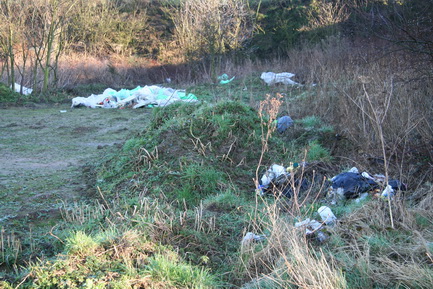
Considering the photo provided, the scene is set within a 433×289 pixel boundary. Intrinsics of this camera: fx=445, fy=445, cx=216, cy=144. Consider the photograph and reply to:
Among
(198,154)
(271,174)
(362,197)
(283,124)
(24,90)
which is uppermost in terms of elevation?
(24,90)

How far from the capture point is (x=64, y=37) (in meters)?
15.5

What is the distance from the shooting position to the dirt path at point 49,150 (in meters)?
4.80

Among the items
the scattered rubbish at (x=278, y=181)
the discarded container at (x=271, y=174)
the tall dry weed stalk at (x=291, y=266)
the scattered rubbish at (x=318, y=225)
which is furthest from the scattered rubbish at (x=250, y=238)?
the discarded container at (x=271, y=174)

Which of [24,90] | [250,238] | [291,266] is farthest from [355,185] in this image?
[24,90]

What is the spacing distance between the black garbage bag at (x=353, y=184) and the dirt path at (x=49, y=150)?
2.92 meters

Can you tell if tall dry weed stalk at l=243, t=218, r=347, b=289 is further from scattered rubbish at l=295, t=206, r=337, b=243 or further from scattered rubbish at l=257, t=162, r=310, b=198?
scattered rubbish at l=257, t=162, r=310, b=198

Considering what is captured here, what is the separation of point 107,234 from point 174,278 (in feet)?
2.42

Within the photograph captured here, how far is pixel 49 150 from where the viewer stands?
7.40 metres

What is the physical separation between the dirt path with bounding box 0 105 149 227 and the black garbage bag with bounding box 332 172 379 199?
2.92m

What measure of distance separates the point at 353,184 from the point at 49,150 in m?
5.02

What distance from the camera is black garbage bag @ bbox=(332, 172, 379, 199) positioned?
4.64 meters

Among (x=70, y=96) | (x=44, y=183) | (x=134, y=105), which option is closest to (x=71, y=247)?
(x=44, y=183)

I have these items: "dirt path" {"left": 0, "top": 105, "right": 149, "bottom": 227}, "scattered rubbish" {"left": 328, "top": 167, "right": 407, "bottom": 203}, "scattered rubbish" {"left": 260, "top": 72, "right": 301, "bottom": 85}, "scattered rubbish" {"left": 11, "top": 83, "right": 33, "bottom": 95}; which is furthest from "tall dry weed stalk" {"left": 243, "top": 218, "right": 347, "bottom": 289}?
"scattered rubbish" {"left": 11, "top": 83, "right": 33, "bottom": 95}

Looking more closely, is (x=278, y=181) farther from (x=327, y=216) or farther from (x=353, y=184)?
(x=327, y=216)
